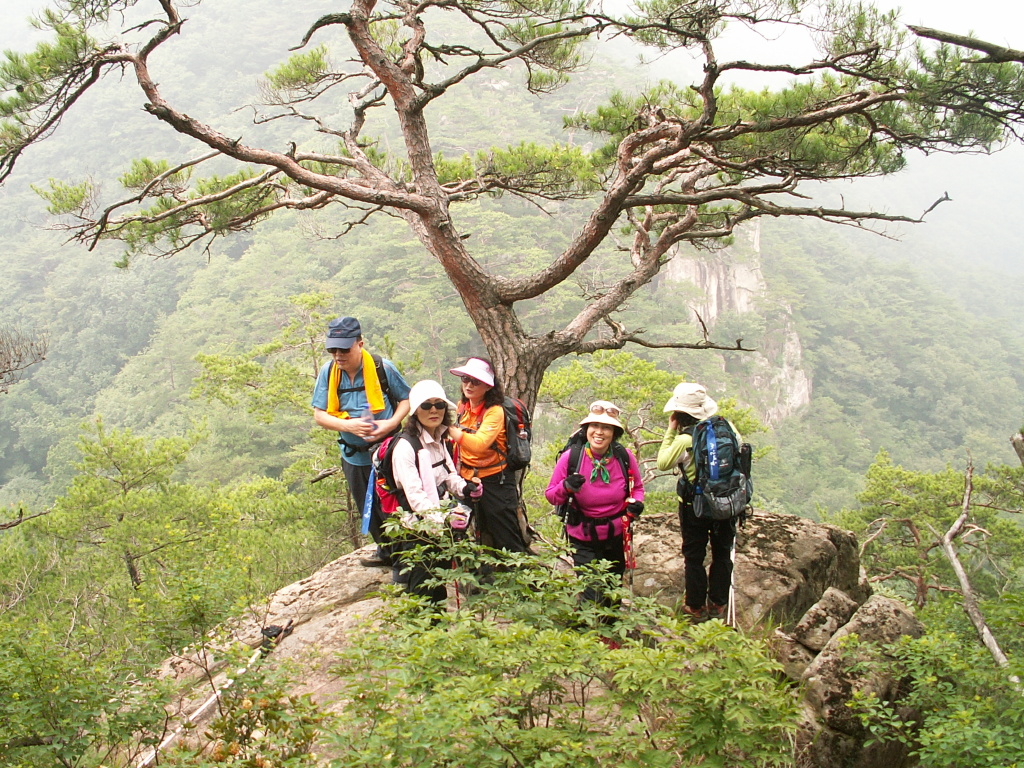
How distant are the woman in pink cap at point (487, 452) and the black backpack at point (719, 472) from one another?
2.55 feet

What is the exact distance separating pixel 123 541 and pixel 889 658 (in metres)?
7.32

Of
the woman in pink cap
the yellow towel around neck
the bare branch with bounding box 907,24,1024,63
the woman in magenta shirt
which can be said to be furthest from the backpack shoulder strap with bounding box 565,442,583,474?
the bare branch with bounding box 907,24,1024,63

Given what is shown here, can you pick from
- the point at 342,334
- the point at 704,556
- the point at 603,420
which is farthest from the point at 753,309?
the point at 342,334

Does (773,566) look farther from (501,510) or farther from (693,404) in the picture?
(501,510)

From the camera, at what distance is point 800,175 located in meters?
3.69

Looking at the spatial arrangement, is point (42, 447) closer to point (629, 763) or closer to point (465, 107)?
point (465, 107)

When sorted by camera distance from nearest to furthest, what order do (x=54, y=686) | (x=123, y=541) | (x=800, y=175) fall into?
(x=54, y=686) < (x=800, y=175) < (x=123, y=541)

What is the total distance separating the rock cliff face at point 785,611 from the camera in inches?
99.6

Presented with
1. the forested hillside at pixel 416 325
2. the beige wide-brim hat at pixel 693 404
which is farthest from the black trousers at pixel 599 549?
the forested hillside at pixel 416 325

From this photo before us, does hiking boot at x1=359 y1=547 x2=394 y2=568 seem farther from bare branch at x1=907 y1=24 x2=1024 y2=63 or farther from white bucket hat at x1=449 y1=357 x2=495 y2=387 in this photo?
bare branch at x1=907 y1=24 x2=1024 y2=63

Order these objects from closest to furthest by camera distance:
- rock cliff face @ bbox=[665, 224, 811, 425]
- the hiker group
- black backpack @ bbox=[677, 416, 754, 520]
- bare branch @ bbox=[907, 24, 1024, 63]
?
1. bare branch @ bbox=[907, 24, 1024, 63]
2. the hiker group
3. black backpack @ bbox=[677, 416, 754, 520]
4. rock cliff face @ bbox=[665, 224, 811, 425]

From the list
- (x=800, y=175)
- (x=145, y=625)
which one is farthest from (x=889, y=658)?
(x=145, y=625)

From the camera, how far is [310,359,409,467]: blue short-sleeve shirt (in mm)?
3152

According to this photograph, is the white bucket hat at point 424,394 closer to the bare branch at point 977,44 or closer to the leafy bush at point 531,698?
the leafy bush at point 531,698
